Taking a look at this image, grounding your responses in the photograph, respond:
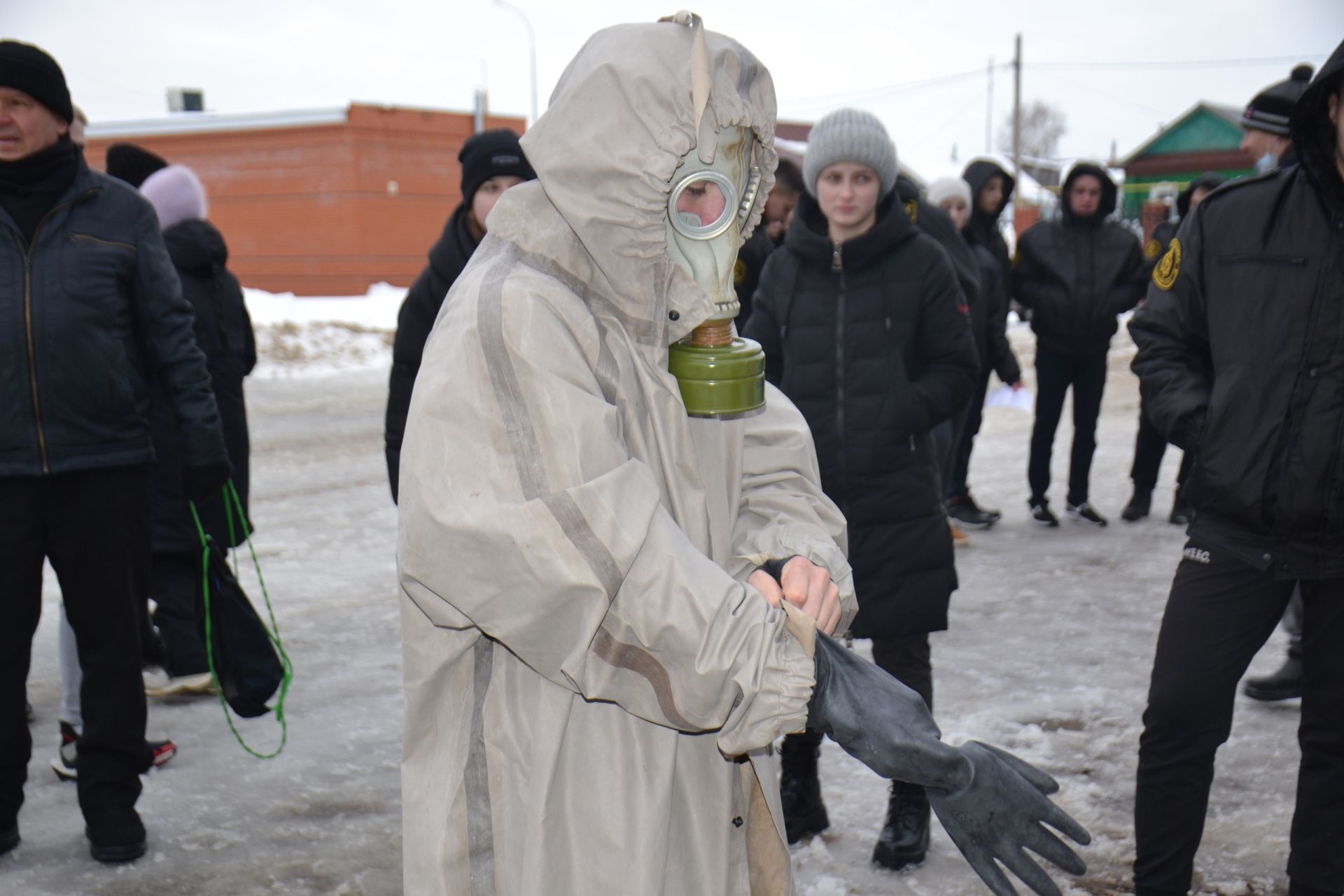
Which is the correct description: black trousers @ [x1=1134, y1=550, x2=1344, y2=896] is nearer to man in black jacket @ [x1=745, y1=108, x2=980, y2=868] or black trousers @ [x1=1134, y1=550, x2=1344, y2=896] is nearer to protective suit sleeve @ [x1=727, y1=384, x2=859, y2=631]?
man in black jacket @ [x1=745, y1=108, x2=980, y2=868]

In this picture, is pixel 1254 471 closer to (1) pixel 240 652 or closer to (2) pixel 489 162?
(2) pixel 489 162

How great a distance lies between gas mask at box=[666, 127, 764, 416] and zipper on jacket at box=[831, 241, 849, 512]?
171cm

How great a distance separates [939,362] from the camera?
137 inches

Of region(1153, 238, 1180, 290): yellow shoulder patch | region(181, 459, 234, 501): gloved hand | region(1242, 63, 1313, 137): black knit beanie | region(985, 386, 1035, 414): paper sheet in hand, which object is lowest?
region(985, 386, 1035, 414): paper sheet in hand

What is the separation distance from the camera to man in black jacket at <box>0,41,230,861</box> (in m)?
3.14

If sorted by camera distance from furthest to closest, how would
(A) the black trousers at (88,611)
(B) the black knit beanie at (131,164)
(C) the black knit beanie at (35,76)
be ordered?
(B) the black knit beanie at (131,164) < (A) the black trousers at (88,611) < (C) the black knit beanie at (35,76)

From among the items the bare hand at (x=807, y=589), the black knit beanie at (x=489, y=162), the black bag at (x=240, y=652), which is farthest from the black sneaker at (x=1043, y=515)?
the bare hand at (x=807, y=589)

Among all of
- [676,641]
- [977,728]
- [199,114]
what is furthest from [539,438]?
[199,114]

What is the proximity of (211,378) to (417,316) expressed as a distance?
804 mm

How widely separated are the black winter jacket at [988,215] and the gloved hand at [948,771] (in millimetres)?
5497

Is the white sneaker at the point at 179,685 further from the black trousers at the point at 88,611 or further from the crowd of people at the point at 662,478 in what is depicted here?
the black trousers at the point at 88,611

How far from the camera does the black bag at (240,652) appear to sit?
3.41 meters

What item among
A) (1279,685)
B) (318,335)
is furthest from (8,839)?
(318,335)

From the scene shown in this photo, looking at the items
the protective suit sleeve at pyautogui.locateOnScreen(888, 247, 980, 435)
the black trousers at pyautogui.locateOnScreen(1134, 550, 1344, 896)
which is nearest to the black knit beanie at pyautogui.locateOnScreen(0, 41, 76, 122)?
the protective suit sleeve at pyautogui.locateOnScreen(888, 247, 980, 435)
